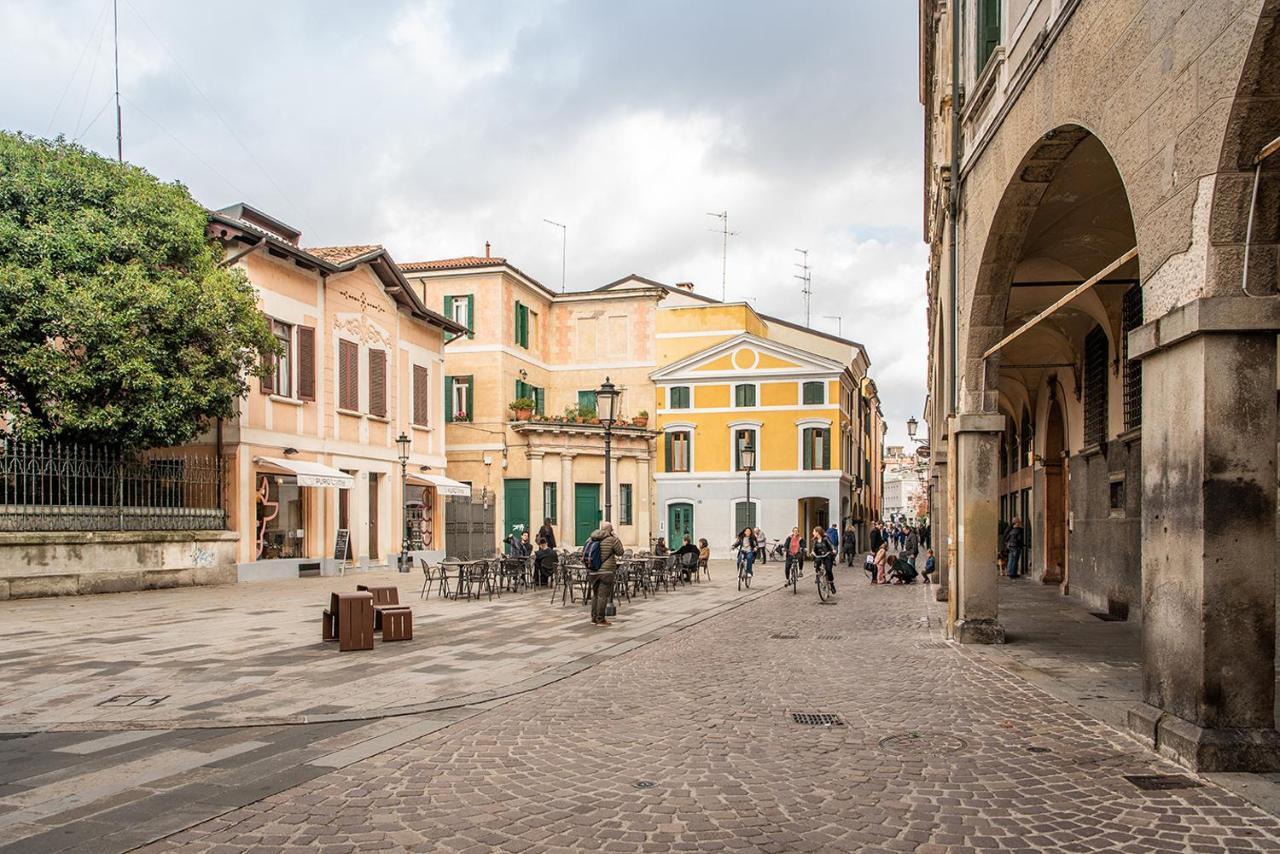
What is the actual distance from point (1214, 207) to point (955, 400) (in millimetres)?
6678

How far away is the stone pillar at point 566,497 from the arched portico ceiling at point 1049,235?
27527mm

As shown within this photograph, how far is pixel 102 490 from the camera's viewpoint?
18.6m

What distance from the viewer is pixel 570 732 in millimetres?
7258

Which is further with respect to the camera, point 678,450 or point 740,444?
point 678,450

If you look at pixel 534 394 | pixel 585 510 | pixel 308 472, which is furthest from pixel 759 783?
→ pixel 534 394

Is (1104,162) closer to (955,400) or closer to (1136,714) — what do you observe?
(955,400)

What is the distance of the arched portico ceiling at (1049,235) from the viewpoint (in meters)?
9.36

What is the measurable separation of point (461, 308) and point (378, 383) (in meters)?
11.4

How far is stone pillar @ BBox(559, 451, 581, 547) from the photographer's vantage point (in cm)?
4034

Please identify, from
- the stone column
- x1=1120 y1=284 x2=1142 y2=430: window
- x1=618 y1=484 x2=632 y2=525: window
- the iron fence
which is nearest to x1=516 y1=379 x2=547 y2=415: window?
the stone column

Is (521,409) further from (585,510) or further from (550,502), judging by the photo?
(585,510)

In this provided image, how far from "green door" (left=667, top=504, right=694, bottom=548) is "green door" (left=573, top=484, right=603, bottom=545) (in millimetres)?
3605

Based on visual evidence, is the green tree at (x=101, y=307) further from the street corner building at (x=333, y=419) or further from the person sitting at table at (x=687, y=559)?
the person sitting at table at (x=687, y=559)

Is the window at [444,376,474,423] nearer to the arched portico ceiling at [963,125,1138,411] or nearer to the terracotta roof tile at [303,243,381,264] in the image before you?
the terracotta roof tile at [303,243,381,264]
